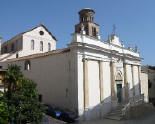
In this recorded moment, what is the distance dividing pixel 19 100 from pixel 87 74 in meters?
6.85

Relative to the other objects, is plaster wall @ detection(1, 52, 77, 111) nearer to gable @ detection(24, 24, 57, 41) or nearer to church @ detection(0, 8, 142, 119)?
church @ detection(0, 8, 142, 119)

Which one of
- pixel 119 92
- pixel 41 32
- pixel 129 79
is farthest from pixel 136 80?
pixel 41 32

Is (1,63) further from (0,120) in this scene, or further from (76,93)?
(0,120)

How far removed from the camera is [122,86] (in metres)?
20.3

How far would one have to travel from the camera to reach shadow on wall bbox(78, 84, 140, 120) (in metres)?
14.5

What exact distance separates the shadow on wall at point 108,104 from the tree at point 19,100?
15.8ft

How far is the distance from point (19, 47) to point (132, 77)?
738 inches

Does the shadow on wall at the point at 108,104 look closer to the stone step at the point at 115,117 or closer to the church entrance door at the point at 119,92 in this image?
the church entrance door at the point at 119,92

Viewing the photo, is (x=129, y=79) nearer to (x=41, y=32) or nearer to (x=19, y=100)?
(x=19, y=100)

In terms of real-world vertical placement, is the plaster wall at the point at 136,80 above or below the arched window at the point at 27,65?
below

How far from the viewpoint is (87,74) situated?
15.0 m

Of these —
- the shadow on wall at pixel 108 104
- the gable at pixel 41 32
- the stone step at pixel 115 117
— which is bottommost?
the stone step at pixel 115 117

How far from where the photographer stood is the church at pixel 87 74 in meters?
14.4

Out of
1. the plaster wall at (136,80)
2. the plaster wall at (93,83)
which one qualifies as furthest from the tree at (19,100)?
the plaster wall at (136,80)
